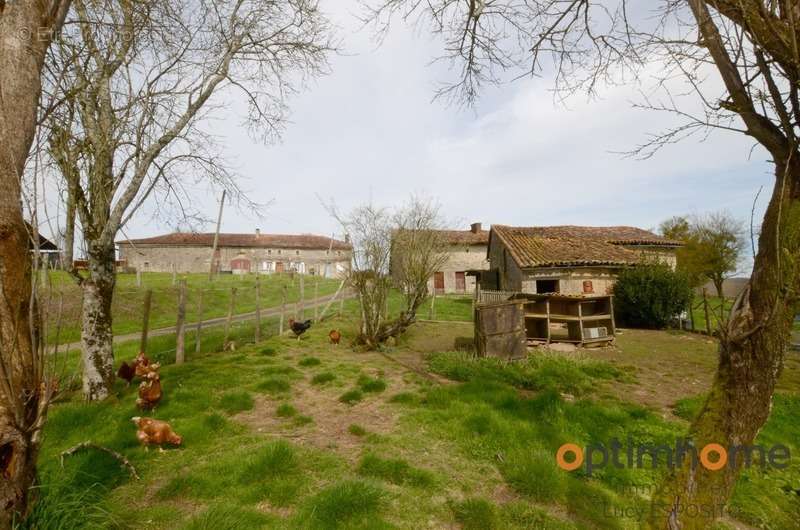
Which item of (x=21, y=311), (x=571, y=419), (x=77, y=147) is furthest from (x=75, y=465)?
(x=571, y=419)

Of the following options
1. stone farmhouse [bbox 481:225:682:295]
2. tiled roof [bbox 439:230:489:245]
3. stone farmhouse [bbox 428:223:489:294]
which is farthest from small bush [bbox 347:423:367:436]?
stone farmhouse [bbox 428:223:489:294]

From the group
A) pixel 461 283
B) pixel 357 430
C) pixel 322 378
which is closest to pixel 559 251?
pixel 322 378

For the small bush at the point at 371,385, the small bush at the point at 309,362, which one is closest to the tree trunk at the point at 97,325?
the small bush at the point at 309,362

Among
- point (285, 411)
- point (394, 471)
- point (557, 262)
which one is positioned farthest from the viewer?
point (557, 262)

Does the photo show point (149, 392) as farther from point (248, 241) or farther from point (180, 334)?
point (248, 241)

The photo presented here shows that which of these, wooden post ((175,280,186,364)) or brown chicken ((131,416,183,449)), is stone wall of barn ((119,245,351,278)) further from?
brown chicken ((131,416,183,449))

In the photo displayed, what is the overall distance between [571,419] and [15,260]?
231 inches

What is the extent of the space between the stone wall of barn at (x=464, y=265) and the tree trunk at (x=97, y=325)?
90.1 feet

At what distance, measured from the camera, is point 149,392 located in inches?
187

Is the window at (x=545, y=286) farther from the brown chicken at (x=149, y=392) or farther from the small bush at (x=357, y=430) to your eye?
the brown chicken at (x=149, y=392)

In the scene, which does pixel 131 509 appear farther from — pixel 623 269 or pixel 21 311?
pixel 623 269

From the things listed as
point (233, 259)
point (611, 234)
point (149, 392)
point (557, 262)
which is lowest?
point (149, 392)

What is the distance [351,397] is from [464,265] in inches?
1064

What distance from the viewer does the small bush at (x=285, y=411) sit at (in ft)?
16.8
